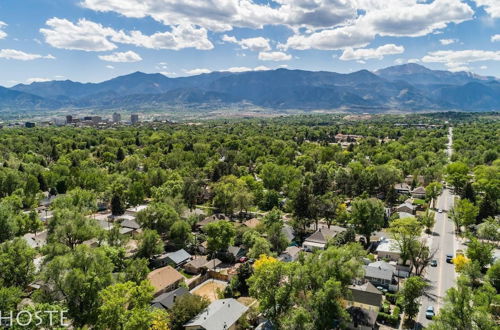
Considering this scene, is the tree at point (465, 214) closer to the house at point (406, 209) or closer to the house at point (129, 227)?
the house at point (406, 209)

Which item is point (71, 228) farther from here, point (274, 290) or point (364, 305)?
point (364, 305)

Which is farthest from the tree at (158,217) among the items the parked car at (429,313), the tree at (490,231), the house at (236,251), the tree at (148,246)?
the tree at (490,231)

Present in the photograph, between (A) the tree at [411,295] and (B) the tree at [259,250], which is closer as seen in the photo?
(A) the tree at [411,295]

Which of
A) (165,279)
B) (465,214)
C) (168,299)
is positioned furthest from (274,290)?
(465,214)

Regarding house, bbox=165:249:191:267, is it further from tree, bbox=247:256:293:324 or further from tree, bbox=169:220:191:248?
tree, bbox=247:256:293:324

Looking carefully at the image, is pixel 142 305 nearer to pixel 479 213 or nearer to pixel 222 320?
pixel 222 320

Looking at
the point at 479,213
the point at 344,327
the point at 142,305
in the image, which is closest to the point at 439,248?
the point at 479,213

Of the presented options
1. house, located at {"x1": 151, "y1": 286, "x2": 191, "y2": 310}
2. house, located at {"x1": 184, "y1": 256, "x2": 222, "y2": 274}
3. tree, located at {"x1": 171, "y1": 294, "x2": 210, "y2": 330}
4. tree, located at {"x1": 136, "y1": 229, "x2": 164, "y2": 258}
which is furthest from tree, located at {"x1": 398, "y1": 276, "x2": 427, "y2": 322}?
tree, located at {"x1": 136, "y1": 229, "x2": 164, "y2": 258}

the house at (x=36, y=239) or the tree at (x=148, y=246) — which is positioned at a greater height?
the tree at (x=148, y=246)
